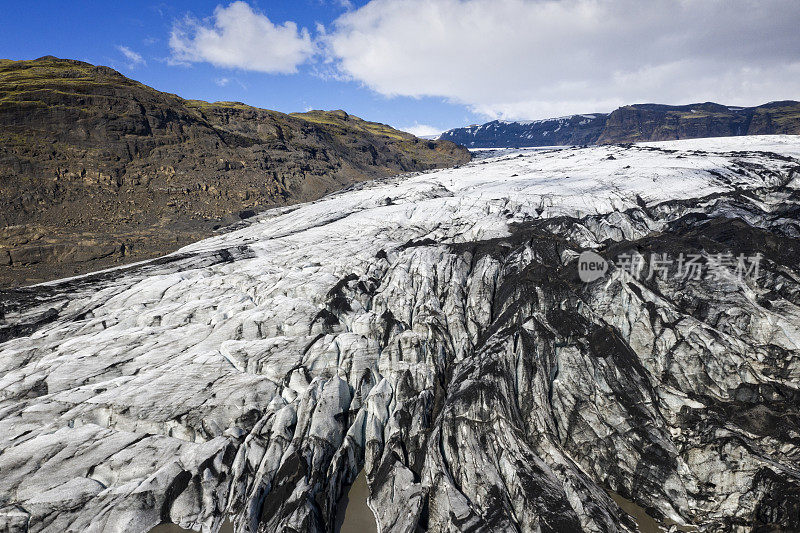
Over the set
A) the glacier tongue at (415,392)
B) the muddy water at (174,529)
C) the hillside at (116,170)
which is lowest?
the muddy water at (174,529)

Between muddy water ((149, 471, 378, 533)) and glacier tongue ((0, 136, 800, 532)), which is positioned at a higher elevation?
glacier tongue ((0, 136, 800, 532))

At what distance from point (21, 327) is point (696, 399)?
50.2 metres

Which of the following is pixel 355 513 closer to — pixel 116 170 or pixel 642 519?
pixel 642 519

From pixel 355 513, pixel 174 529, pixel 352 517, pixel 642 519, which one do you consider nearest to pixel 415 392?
pixel 355 513

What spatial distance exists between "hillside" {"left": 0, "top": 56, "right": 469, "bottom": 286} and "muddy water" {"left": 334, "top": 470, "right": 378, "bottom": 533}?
5432cm

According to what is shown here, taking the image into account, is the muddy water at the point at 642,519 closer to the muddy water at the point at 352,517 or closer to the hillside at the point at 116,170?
the muddy water at the point at 352,517

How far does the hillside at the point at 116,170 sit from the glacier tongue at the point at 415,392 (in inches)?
1299

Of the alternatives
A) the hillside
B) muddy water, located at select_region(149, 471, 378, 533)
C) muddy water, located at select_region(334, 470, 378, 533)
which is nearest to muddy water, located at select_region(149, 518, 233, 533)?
muddy water, located at select_region(149, 471, 378, 533)

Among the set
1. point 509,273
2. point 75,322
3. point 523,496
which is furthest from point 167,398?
point 509,273

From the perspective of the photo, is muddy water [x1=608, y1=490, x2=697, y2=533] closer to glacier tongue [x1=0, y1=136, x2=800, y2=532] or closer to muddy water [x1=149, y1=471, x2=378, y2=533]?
glacier tongue [x1=0, y1=136, x2=800, y2=532]

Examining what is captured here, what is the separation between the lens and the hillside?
61.3m

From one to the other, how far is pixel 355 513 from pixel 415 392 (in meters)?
8.28

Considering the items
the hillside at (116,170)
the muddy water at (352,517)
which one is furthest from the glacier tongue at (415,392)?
the hillside at (116,170)

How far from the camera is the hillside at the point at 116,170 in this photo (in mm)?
61344
